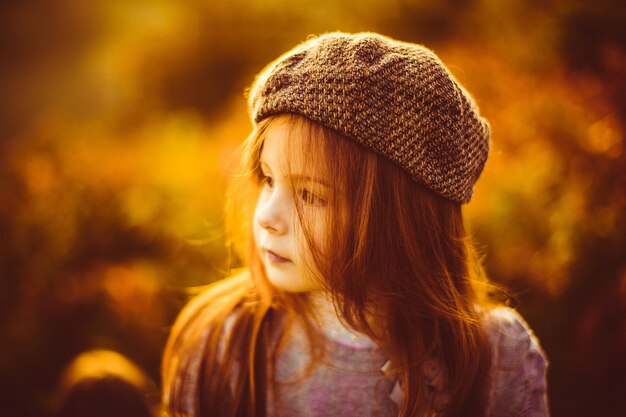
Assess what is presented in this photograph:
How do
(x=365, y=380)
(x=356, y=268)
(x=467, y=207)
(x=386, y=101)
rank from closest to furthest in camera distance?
(x=386, y=101), (x=356, y=268), (x=365, y=380), (x=467, y=207)

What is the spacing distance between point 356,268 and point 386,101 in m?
0.39

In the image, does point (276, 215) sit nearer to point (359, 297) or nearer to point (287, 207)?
point (287, 207)

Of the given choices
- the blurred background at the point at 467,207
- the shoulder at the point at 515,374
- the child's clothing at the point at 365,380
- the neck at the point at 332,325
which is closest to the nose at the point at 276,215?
the neck at the point at 332,325

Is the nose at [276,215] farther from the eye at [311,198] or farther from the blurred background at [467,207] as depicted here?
the blurred background at [467,207]

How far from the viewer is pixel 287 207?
1.00 meters

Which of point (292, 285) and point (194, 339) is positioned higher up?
point (292, 285)

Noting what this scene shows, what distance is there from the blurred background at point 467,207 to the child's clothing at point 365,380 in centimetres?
62

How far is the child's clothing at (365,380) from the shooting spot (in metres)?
1.17

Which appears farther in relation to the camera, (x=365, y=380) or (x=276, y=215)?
(x=365, y=380)

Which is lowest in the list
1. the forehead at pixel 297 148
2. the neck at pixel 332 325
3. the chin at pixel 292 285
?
the neck at pixel 332 325

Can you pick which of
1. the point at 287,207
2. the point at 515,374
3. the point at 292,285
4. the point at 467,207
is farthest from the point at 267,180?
the point at 467,207

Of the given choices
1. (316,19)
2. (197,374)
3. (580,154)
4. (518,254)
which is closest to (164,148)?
(316,19)

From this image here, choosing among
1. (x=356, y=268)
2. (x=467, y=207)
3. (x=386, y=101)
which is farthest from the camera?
(x=467, y=207)

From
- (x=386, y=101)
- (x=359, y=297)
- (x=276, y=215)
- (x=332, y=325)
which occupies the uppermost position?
(x=386, y=101)
